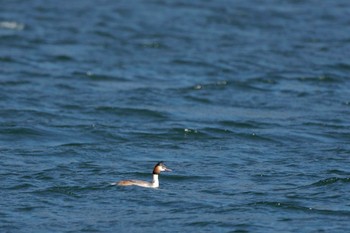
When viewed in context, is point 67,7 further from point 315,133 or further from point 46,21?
point 315,133

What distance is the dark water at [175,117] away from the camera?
715 inches

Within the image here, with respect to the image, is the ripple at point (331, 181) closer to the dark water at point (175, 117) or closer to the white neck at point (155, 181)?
A: the dark water at point (175, 117)

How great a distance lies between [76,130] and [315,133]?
5145 mm

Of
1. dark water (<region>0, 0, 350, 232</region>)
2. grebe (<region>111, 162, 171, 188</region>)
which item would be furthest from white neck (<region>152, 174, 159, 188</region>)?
dark water (<region>0, 0, 350, 232</region>)

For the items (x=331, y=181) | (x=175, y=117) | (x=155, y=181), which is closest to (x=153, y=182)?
(x=155, y=181)

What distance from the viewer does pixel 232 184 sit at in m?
19.8

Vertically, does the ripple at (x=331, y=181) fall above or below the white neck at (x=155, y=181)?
below

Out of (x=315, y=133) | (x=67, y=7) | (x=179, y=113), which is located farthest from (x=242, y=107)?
(x=67, y=7)

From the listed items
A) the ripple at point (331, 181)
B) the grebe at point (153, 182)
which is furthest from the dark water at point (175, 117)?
the grebe at point (153, 182)

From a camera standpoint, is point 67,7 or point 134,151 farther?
point 67,7

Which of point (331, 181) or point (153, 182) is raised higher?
point (153, 182)

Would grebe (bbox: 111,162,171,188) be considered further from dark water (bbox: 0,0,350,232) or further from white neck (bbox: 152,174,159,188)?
dark water (bbox: 0,0,350,232)

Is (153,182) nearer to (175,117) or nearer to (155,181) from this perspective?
(155,181)

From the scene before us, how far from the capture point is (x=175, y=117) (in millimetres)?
26594
